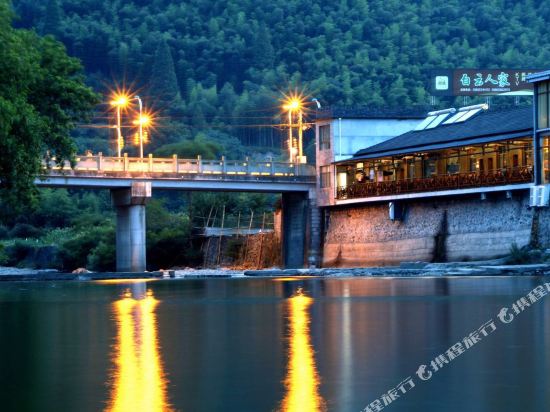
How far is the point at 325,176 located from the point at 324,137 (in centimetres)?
272

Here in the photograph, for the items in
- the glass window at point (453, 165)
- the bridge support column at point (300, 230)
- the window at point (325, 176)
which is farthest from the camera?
the bridge support column at point (300, 230)

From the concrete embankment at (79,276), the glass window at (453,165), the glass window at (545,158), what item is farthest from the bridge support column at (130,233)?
the glass window at (545,158)

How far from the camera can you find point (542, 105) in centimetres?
7006

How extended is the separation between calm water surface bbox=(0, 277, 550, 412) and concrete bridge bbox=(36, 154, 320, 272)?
52.2 metres

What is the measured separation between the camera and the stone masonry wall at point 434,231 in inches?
2867

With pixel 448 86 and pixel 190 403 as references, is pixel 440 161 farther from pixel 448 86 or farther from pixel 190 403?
pixel 190 403

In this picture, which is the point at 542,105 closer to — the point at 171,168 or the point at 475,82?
the point at 171,168

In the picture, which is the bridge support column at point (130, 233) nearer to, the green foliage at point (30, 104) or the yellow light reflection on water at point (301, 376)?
the green foliage at point (30, 104)

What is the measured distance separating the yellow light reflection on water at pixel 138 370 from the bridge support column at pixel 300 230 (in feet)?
199

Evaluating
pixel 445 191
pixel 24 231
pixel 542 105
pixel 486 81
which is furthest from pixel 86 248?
pixel 542 105

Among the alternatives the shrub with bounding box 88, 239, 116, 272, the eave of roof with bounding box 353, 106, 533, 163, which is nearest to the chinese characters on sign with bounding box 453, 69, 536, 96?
the eave of roof with bounding box 353, 106, 533, 163

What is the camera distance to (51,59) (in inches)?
2231

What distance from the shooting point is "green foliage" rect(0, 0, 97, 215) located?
1879 inches

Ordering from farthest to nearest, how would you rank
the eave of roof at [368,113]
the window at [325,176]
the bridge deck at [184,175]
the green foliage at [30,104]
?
the window at [325,176] → the eave of roof at [368,113] → the bridge deck at [184,175] → the green foliage at [30,104]
